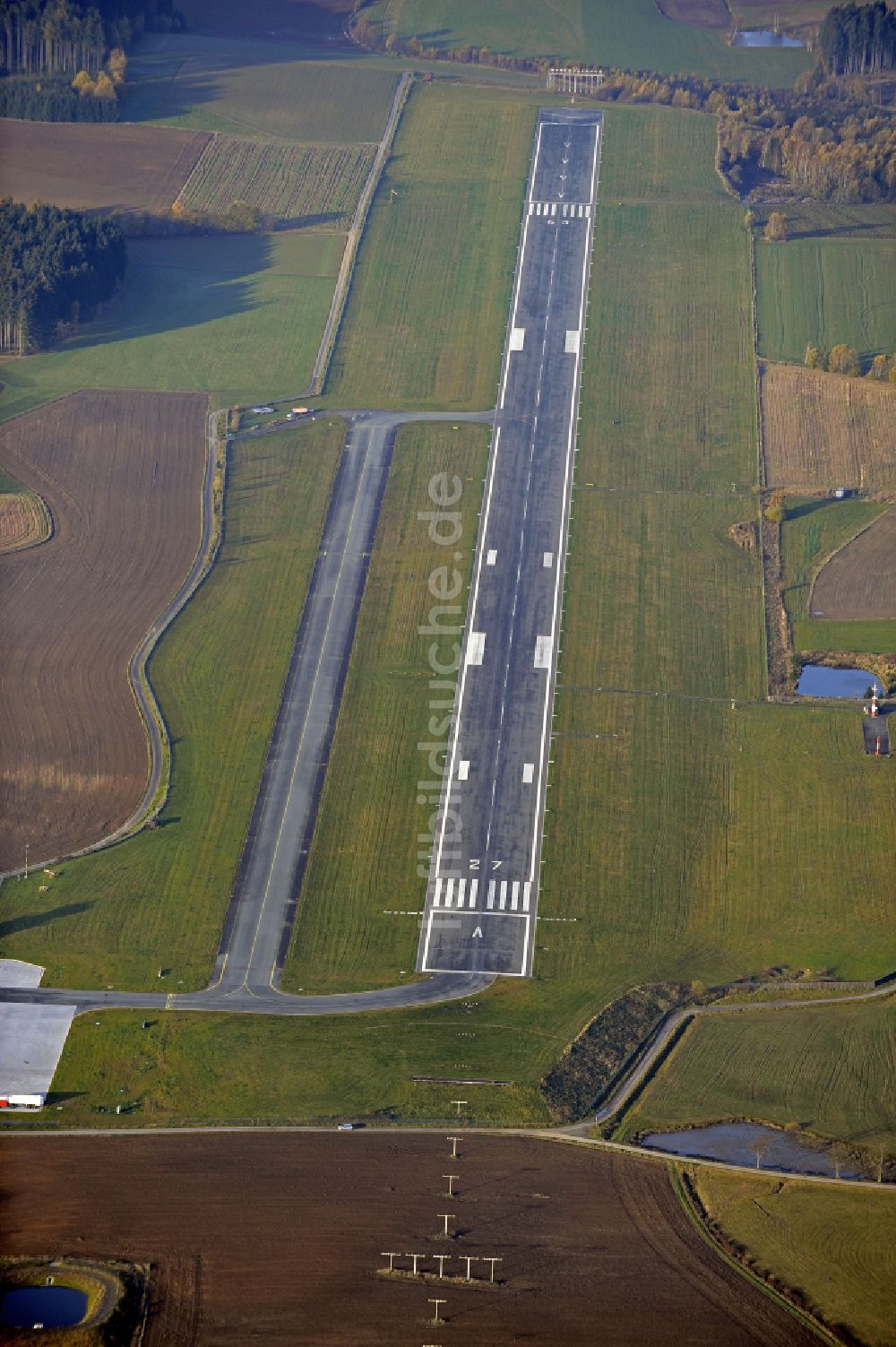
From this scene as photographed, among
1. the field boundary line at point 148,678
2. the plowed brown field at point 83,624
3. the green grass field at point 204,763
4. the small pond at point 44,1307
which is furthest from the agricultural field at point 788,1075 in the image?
the plowed brown field at point 83,624

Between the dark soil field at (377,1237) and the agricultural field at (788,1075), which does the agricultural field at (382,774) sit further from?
the agricultural field at (788,1075)

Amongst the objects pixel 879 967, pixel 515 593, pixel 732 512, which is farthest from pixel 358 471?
pixel 879 967

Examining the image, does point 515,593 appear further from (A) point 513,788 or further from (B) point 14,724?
(B) point 14,724

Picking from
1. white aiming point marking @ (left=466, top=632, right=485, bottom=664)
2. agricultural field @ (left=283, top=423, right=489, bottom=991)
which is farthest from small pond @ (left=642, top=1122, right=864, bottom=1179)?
white aiming point marking @ (left=466, top=632, right=485, bottom=664)

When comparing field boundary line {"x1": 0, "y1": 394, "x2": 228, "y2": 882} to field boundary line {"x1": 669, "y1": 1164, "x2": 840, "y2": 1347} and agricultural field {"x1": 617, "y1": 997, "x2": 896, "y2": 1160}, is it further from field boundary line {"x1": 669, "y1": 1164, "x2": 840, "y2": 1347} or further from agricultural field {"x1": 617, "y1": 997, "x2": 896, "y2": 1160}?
field boundary line {"x1": 669, "y1": 1164, "x2": 840, "y2": 1347}

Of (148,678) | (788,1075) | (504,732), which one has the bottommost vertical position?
(788,1075)

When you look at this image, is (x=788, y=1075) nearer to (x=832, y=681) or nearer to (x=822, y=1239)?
(x=822, y=1239)

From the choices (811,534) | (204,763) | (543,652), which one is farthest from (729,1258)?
(811,534)
